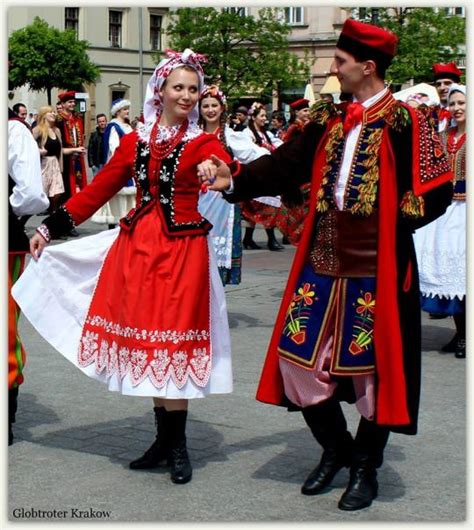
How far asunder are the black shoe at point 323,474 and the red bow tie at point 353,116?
136cm

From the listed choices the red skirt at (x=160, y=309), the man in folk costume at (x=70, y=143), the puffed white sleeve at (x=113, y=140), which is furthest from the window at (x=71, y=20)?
the red skirt at (x=160, y=309)

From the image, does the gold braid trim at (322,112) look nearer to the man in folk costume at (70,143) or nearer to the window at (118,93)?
the man in folk costume at (70,143)

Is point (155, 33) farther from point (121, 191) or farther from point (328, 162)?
point (328, 162)

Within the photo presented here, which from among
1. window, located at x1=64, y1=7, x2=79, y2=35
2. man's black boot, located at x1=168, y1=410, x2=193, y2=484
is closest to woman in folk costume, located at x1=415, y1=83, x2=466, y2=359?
man's black boot, located at x1=168, y1=410, x2=193, y2=484

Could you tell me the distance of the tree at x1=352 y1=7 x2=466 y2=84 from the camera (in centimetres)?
2569

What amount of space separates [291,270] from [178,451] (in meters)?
0.97

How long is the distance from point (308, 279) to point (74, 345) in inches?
50.4

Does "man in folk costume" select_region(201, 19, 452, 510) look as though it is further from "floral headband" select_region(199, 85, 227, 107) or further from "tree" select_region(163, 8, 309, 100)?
"tree" select_region(163, 8, 309, 100)

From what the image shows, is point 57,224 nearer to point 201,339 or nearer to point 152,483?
point 201,339

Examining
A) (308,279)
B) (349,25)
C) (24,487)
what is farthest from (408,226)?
(24,487)

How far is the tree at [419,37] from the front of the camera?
25.7 meters

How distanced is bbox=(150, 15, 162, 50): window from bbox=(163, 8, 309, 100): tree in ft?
38.4

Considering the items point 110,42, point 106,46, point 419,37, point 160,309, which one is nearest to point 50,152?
point 160,309

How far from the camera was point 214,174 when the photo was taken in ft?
15.2
